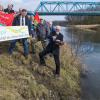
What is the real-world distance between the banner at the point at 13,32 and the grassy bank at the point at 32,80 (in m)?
0.77

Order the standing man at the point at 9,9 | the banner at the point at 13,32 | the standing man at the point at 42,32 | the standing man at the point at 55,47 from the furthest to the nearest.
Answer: the standing man at the point at 42,32 → the standing man at the point at 9,9 → the standing man at the point at 55,47 → the banner at the point at 13,32

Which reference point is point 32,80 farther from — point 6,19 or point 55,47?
point 6,19

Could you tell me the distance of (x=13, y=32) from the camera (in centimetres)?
1461

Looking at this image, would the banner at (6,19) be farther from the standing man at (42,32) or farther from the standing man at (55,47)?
the standing man at (42,32)

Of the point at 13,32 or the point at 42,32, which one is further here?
the point at 42,32

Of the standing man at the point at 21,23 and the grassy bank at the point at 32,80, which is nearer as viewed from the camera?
the grassy bank at the point at 32,80

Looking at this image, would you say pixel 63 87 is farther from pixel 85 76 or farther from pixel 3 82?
pixel 85 76

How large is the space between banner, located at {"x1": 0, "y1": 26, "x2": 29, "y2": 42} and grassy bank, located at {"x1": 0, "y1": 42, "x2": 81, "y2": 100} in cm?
77

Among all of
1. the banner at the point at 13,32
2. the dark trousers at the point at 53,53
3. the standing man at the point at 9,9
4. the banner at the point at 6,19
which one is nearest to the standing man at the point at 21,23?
the banner at the point at 13,32

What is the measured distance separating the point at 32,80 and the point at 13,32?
204cm

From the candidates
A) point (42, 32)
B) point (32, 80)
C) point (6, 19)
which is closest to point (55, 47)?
point (32, 80)

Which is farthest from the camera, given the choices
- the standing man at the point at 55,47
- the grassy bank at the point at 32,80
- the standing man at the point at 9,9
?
the standing man at the point at 9,9

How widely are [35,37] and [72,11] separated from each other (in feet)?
332

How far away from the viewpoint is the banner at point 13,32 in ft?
45.7
